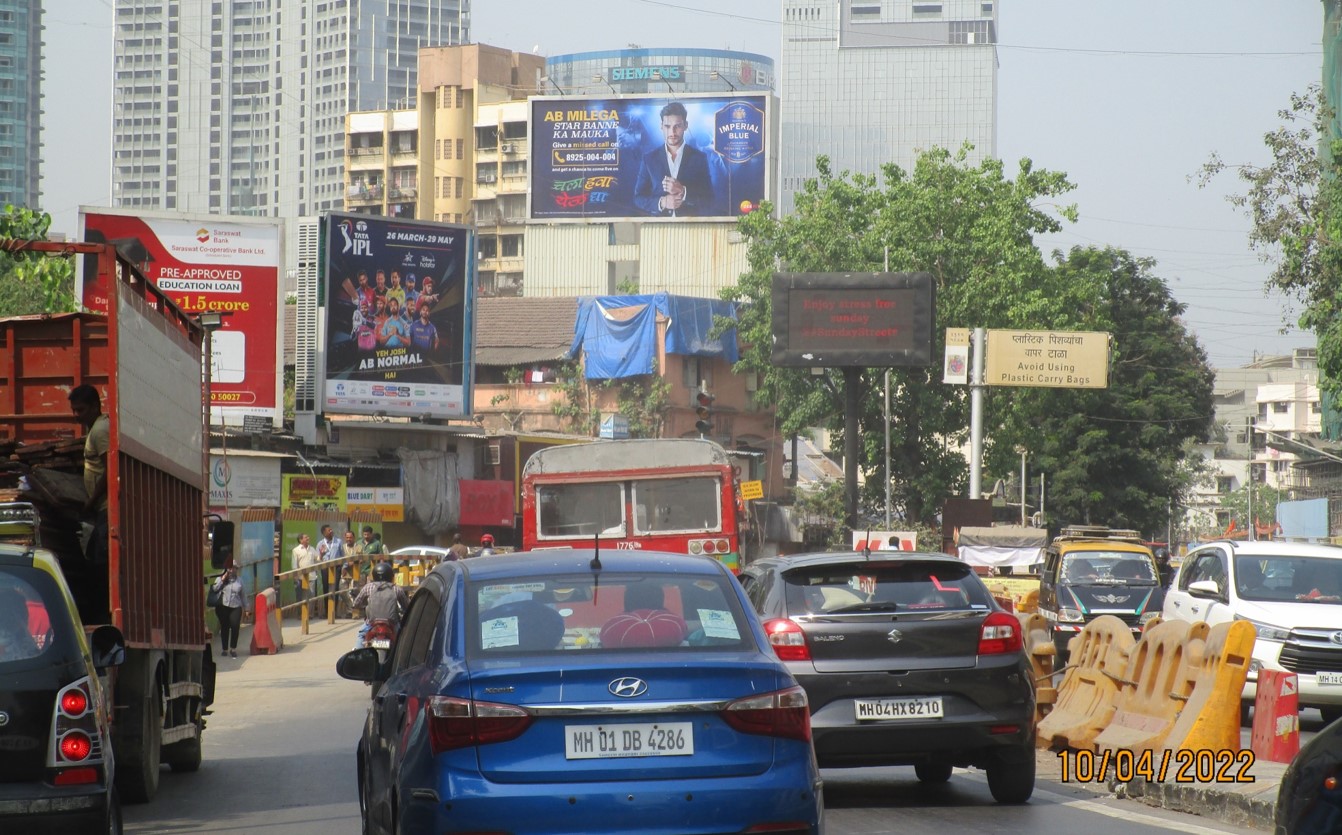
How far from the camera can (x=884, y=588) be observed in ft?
32.2

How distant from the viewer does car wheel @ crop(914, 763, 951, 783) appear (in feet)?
36.6

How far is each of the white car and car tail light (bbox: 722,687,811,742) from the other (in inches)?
356

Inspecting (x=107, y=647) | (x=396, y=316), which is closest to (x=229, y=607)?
(x=107, y=647)

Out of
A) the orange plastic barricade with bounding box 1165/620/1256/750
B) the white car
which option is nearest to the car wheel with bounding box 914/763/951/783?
the orange plastic barricade with bounding box 1165/620/1256/750

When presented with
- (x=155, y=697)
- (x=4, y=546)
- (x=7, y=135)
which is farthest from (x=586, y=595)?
(x=7, y=135)

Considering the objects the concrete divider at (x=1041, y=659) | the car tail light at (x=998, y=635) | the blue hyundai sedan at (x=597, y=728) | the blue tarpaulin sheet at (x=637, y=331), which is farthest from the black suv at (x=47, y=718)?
the blue tarpaulin sheet at (x=637, y=331)

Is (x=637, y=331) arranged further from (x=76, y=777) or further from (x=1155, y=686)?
(x=76, y=777)

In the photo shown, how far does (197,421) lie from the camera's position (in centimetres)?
1291

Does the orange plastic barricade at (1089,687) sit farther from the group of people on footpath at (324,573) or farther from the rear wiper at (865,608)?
the group of people on footpath at (324,573)

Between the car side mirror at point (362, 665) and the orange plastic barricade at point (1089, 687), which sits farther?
the orange plastic barricade at point (1089, 687)

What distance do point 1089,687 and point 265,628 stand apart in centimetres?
1804

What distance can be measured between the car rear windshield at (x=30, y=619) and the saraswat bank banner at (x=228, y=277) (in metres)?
32.5
